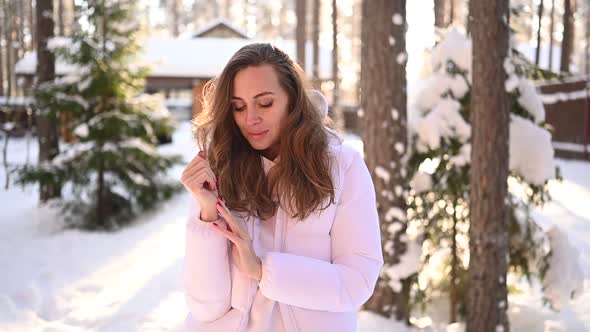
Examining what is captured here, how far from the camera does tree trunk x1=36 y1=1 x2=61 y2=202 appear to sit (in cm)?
868

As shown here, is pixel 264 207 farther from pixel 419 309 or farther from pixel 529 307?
pixel 529 307

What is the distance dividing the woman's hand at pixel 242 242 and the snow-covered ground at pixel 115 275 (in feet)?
9.78

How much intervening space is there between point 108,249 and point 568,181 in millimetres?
8761

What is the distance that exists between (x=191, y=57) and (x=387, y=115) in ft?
69.9

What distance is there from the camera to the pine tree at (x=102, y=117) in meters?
8.02

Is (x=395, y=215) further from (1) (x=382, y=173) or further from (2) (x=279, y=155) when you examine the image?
(2) (x=279, y=155)

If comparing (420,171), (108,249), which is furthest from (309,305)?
(108,249)

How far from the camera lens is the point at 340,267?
6.07ft

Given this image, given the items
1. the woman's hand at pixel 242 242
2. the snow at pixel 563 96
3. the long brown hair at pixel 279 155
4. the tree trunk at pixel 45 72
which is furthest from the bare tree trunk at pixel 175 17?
the woman's hand at pixel 242 242

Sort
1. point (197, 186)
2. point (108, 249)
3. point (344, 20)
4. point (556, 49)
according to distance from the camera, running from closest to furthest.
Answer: point (197, 186) < point (108, 249) < point (556, 49) < point (344, 20)

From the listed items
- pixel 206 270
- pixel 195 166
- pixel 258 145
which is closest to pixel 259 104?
pixel 258 145

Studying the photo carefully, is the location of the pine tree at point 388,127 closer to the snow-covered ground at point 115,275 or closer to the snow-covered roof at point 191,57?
the snow-covered ground at point 115,275

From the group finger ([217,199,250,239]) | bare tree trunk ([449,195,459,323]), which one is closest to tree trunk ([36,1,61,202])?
bare tree trunk ([449,195,459,323])

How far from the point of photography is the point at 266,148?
2.08 m
